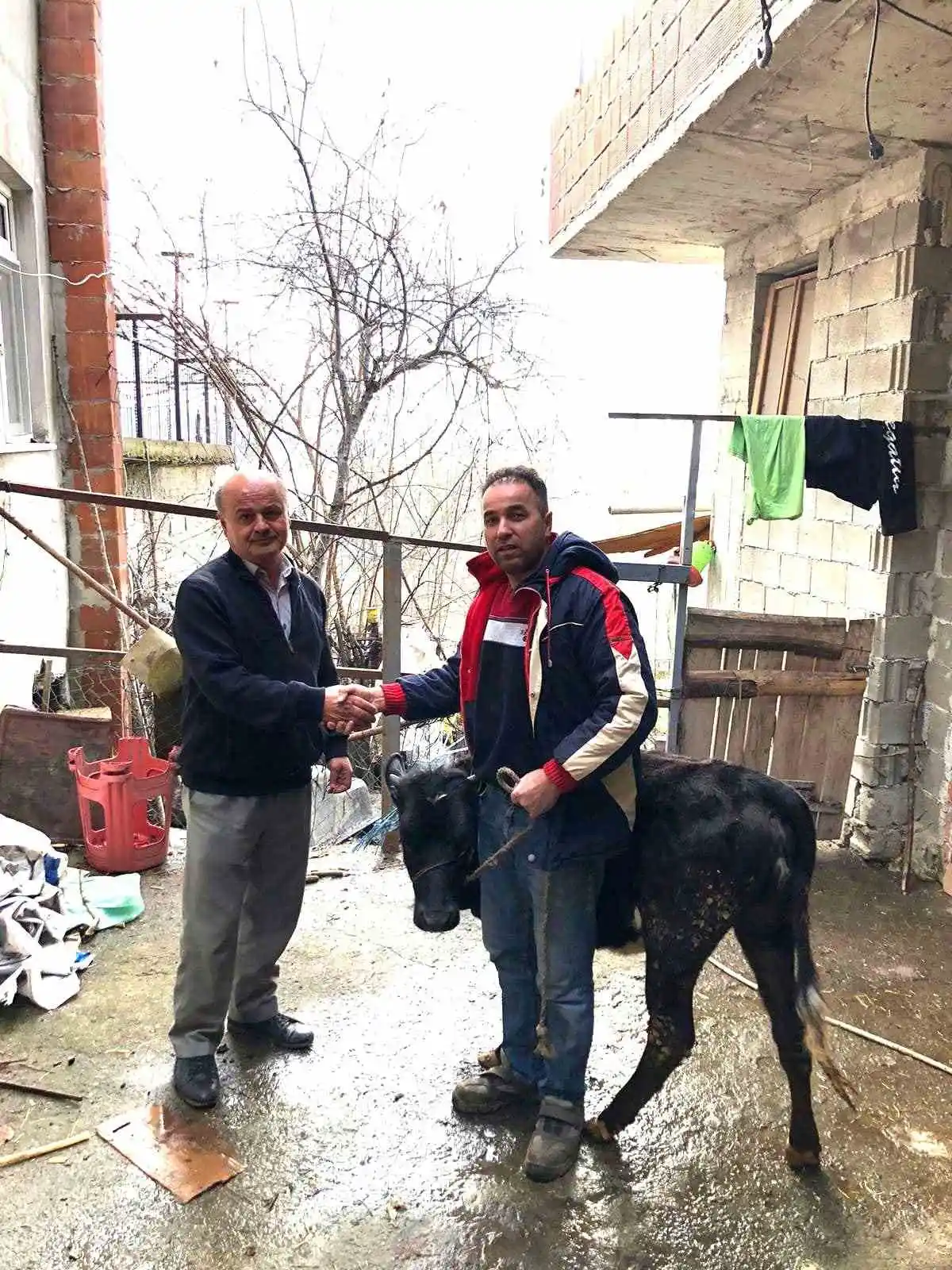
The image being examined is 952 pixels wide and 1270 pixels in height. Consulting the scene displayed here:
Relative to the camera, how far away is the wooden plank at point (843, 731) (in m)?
5.02

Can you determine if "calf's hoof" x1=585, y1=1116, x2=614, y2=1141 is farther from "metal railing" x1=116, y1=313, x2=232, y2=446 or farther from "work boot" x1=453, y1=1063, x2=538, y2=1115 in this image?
"metal railing" x1=116, y1=313, x2=232, y2=446

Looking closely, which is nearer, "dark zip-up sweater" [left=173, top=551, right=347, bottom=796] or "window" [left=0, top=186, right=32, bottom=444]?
"dark zip-up sweater" [left=173, top=551, right=347, bottom=796]

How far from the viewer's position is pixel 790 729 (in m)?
5.04

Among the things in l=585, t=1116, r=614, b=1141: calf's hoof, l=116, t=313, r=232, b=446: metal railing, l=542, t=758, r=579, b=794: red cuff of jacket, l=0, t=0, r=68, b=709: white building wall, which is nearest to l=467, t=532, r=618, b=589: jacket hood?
l=542, t=758, r=579, b=794: red cuff of jacket

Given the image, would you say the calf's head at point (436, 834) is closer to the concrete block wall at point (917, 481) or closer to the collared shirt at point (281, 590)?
the collared shirt at point (281, 590)

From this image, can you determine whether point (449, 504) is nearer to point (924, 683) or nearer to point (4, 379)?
point (4, 379)

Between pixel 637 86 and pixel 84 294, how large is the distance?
11.9 ft

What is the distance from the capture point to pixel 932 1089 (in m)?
3.00

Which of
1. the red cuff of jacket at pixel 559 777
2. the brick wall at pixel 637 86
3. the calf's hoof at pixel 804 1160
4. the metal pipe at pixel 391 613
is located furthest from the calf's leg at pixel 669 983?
the brick wall at pixel 637 86

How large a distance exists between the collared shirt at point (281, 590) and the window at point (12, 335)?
3.08 metres

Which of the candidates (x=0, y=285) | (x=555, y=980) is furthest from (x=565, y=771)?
(x=0, y=285)

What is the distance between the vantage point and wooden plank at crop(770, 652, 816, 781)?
5.03 m

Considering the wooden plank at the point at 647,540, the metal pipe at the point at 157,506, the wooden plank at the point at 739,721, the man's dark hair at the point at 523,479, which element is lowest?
the wooden plank at the point at 739,721

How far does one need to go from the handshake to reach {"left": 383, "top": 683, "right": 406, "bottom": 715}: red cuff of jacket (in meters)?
0.03
